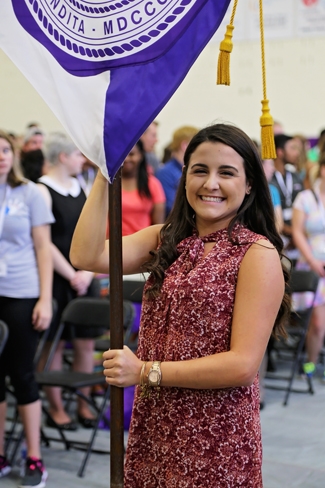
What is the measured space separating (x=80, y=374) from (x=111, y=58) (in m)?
2.48

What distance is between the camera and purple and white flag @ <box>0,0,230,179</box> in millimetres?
1525

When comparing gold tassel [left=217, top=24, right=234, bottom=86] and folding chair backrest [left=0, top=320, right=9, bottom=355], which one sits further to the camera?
folding chair backrest [left=0, top=320, right=9, bottom=355]

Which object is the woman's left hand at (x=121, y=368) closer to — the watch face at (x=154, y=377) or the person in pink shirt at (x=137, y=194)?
the watch face at (x=154, y=377)

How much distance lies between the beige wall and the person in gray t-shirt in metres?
6.40

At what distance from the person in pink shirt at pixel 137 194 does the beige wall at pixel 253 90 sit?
5.20m

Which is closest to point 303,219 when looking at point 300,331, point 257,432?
point 300,331

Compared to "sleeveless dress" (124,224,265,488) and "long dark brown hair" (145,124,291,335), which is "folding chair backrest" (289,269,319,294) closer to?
"long dark brown hair" (145,124,291,335)

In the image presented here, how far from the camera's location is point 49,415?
4.01 metres

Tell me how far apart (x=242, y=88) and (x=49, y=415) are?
22.6 ft

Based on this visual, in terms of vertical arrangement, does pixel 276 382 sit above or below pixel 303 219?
below

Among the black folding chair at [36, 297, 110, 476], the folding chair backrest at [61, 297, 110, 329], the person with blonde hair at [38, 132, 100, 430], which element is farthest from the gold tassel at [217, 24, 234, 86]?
the person with blonde hair at [38, 132, 100, 430]

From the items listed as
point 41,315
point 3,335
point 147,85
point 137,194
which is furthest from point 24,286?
point 147,85

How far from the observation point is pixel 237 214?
67.1 inches

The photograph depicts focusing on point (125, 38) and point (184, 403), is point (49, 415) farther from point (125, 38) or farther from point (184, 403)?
point (125, 38)
